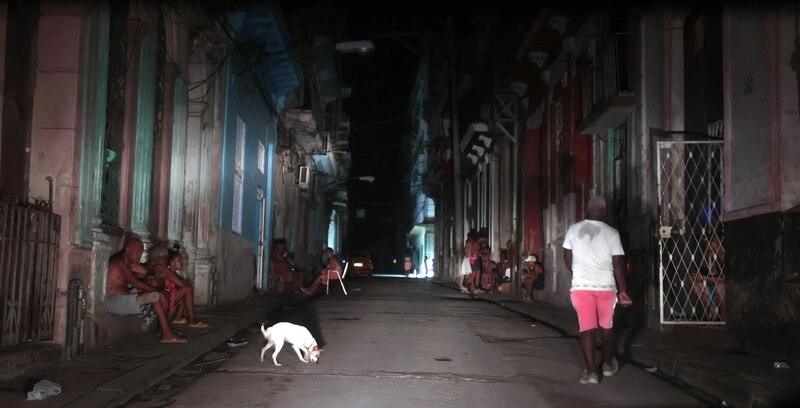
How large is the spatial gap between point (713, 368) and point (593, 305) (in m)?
1.29

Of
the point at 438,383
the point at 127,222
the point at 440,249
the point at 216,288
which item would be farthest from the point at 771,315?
the point at 440,249

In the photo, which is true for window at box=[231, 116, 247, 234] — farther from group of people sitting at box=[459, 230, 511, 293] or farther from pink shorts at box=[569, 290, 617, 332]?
pink shorts at box=[569, 290, 617, 332]

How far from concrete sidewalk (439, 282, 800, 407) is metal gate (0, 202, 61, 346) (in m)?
6.10

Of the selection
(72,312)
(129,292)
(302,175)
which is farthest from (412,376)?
(302,175)

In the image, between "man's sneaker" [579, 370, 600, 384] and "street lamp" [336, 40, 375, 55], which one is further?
"street lamp" [336, 40, 375, 55]

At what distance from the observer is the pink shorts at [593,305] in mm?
7184

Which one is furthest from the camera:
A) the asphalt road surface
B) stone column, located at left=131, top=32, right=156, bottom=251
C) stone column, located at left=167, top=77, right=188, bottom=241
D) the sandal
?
stone column, located at left=167, top=77, right=188, bottom=241

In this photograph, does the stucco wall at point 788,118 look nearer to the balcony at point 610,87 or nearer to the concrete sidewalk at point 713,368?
the concrete sidewalk at point 713,368

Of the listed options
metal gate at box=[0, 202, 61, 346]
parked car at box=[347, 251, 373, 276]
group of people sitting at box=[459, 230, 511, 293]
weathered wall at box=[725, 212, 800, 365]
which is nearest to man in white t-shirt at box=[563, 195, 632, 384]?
weathered wall at box=[725, 212, 800, 365]

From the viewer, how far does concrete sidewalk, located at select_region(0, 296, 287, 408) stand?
226 inches

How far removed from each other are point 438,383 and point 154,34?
6743 millimetres

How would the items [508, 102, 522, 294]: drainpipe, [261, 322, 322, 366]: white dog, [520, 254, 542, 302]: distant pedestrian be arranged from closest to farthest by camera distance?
[261, 322, 322, 366]: white dog < [520, 254, 542, 302]: distant pedestrian < [508, 102, 522, 294]: drainpipe

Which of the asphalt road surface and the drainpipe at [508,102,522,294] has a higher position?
the drainpipe at [508,102,522,294]

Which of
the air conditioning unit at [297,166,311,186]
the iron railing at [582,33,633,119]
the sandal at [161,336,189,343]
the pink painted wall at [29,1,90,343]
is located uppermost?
the iron railing at [582,33,633,119]
